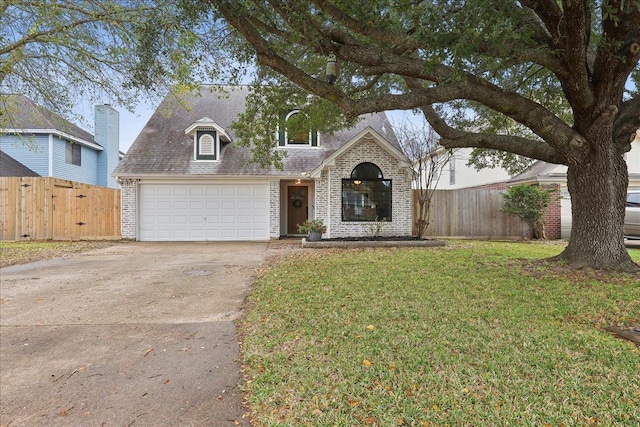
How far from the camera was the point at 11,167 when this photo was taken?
16.4 m

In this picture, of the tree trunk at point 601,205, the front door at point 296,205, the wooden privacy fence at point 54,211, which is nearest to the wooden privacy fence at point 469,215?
the front door at point 296,205

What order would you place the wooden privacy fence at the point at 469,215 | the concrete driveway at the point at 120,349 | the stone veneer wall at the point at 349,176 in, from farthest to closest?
1. the wooden privacy fence at the point at 469,215
2. the stone veneer wall at the point at 349,176
3. the concrete driveway at the point at 120,349

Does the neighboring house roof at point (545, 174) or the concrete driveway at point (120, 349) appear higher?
the neighboring house roof at point (545, 174)

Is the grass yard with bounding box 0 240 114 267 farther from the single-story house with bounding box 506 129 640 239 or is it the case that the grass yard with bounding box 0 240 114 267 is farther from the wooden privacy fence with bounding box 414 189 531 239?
the single-story house with bounding box 506 129 640 239

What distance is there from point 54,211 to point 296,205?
9421 mm

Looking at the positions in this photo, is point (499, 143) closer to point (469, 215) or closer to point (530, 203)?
point (530, 203)

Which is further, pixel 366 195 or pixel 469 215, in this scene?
pixel 469 215

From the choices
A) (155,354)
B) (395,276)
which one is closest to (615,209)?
(395,276)

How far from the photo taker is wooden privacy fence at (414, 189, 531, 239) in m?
14.5

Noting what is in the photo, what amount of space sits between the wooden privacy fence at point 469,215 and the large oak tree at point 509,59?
681cm

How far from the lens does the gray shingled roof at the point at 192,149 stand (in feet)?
46.1

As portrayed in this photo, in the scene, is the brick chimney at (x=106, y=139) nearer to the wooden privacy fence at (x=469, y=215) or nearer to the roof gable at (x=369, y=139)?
the roof gable at (x=369, y=139)

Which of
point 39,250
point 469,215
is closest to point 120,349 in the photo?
point 39,250

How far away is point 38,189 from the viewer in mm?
13391
